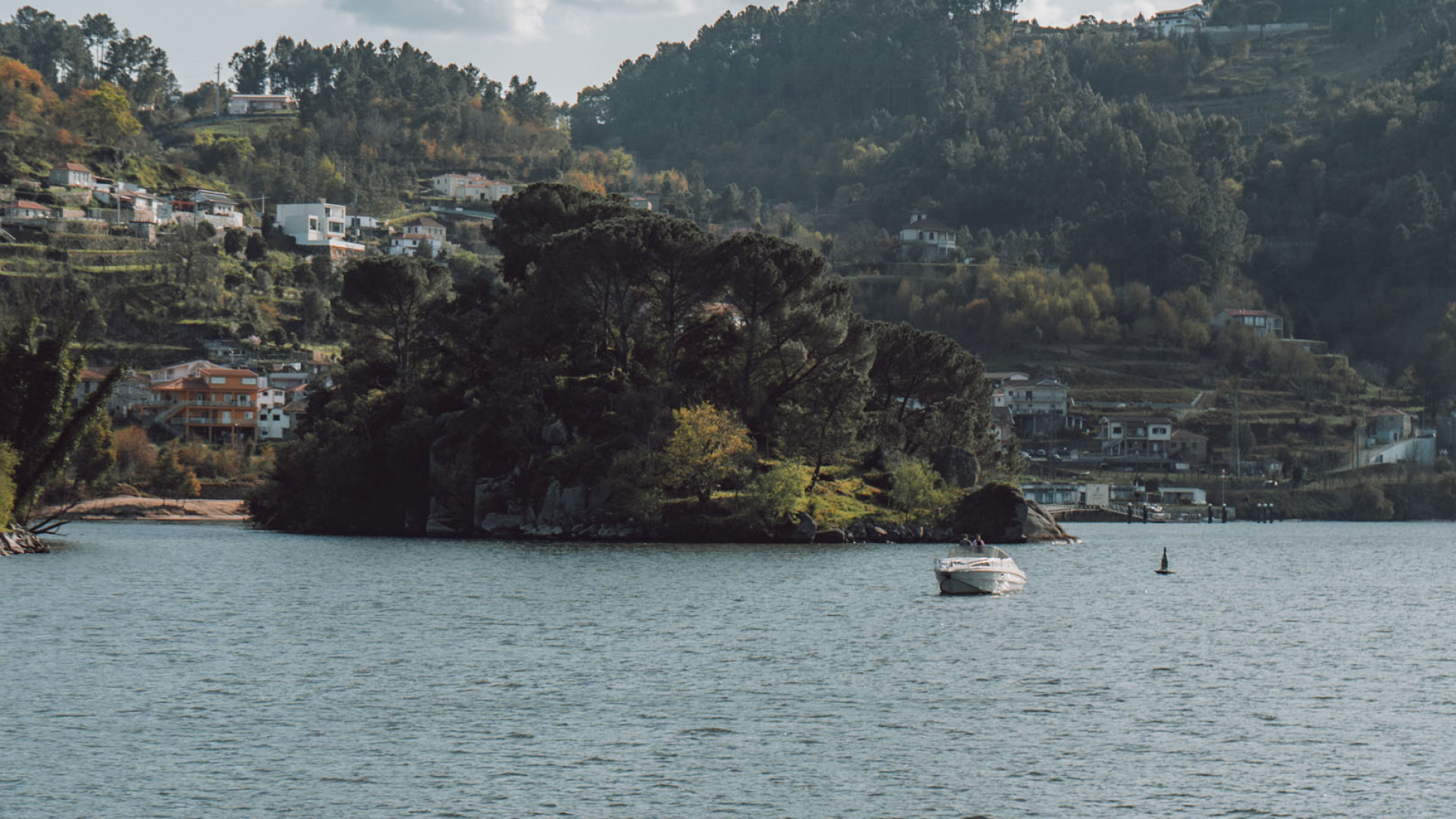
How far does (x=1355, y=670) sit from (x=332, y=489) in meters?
75.7

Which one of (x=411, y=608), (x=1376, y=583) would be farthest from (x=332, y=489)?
(x=1376, y=583)

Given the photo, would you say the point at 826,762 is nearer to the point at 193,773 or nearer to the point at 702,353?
the point at 193,773

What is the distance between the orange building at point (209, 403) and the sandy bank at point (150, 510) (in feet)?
66.7

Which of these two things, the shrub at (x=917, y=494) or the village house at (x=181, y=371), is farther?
the village house at (x=181, y=371)

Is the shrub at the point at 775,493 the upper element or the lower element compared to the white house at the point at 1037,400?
lower

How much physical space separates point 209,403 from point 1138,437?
312ft

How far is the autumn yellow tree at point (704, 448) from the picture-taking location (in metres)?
92.8

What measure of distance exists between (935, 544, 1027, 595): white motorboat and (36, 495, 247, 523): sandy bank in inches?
3016

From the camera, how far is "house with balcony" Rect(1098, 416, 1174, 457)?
179500 mm

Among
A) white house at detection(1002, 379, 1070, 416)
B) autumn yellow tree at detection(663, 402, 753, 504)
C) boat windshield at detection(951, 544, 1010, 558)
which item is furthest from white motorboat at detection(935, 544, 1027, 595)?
white house at detection(1002, 379, 1070, 416)

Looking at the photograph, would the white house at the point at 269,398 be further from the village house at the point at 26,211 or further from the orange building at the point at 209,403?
the village house at the point at 26,211

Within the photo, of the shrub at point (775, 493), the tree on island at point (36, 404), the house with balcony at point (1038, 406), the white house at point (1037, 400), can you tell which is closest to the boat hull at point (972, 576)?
the shrub at point (775, 493)

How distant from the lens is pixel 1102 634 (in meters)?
53.4

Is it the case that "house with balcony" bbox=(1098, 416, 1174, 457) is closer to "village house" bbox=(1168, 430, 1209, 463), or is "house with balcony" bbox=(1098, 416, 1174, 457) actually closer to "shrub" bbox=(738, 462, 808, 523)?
"village house" bbox=(1168, 430, 1209, 463)
